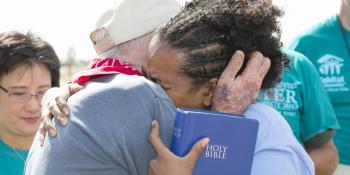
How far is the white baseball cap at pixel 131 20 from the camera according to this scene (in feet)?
6.76

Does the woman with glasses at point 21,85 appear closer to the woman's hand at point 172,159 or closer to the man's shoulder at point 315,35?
the man's shoulder at point 315,35

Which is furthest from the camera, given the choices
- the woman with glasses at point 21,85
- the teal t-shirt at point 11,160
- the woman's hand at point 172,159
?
the woman with glasses at point 21,85

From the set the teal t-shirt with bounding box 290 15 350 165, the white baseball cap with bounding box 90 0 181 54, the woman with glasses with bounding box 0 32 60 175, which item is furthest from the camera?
the teal t-shirt with bounding box 290 15 350 165

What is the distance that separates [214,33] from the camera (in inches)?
69.9

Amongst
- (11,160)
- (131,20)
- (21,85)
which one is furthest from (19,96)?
(131,20)

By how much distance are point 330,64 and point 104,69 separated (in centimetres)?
261

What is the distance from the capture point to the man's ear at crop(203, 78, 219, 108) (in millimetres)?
1837

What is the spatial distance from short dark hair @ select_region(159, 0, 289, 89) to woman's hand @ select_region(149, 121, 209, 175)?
11.5 inches

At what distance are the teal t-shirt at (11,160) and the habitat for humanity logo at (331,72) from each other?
209 centimetres

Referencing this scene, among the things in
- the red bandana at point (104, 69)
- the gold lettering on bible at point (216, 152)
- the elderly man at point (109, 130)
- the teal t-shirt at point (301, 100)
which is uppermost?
the red bandana at point (104, 69)

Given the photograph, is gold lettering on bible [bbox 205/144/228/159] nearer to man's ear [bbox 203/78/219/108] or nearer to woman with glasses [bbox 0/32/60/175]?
man's ear [bbox 203/78/219/108]

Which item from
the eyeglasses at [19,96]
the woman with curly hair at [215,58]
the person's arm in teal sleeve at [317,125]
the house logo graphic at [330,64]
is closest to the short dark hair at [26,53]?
the eyeglasses at [19,96]

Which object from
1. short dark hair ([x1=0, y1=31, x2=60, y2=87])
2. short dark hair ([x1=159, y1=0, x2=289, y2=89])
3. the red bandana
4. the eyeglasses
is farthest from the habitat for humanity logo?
the red bandana

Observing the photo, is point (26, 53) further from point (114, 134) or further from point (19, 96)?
point (114, 134)
